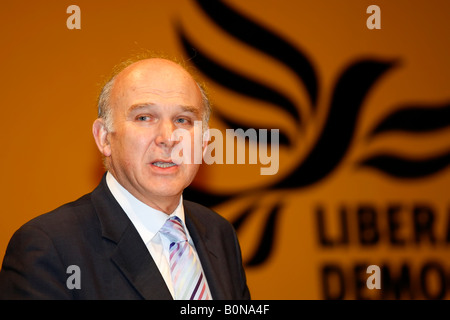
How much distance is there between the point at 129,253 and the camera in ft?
3.75

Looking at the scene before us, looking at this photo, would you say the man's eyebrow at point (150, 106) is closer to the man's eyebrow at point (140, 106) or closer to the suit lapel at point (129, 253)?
the man's eyebrow at point (140, 106)

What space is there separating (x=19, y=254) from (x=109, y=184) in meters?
0.35

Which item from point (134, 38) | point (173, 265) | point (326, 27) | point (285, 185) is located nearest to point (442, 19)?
point (326, 27)

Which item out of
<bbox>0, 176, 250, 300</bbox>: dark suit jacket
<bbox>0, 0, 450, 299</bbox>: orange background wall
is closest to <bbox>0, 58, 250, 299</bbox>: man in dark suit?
<bbox>0, 176, 250, 300</bbox>: dark suit jacket

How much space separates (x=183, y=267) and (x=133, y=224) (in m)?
0.19

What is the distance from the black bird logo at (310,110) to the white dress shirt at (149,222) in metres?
1.22

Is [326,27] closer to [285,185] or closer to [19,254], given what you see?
[285,185]

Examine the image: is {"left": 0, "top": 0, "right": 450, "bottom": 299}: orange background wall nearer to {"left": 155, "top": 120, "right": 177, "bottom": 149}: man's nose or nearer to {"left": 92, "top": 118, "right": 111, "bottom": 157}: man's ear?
{"left": 92, "top": 118, "right": 111, "bottom": 157}: man's ear

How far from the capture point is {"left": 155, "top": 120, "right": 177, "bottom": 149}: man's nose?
123cm

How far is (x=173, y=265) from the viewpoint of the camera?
1216mm

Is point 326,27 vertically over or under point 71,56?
over

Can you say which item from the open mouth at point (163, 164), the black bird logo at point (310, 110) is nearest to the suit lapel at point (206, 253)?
the open mouth at point (163, 164)

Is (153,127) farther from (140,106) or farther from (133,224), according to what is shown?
(133,224)
